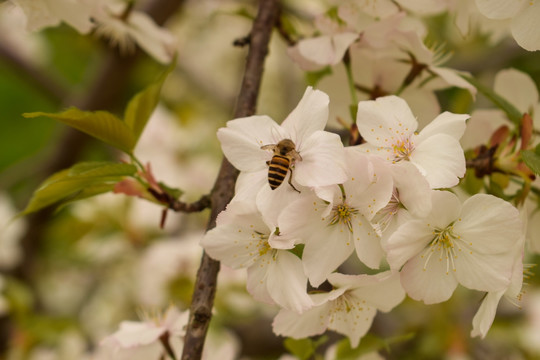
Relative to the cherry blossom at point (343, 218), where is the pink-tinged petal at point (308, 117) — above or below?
above

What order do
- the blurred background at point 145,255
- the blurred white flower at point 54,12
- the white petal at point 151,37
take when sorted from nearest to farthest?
the blurred white flower at point 54,12
the white petal at point 151,37
the blurred background at point 145,255

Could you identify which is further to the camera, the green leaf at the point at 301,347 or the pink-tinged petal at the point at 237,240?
the green leaf at the point at 301,347

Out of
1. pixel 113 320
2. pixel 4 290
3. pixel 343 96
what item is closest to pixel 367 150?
pixel 343 96

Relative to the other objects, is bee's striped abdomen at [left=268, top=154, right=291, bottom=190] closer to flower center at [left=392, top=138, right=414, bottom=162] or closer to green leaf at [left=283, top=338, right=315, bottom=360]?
flower center at [left=392, top=138, right=414, bottom=162]

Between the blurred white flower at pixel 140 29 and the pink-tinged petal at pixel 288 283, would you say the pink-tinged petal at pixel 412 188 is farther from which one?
the blurred white flower at pixel 140 29

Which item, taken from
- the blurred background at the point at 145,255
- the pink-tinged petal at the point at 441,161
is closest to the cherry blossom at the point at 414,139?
the pink-tinged petal at the point at 441,161
